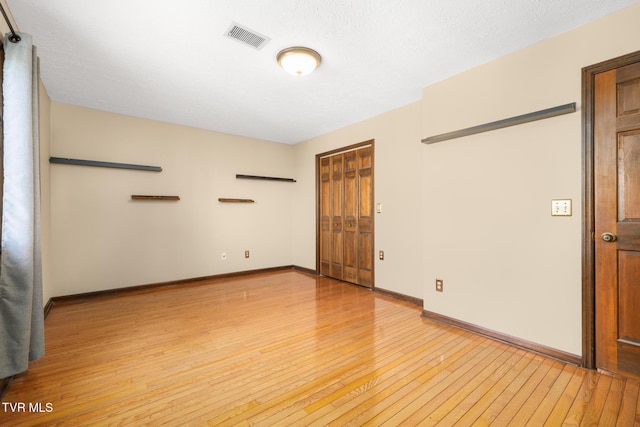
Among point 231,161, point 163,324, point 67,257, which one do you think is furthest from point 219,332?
point 231,161

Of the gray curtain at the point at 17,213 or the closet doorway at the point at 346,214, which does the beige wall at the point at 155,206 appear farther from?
the gray curtain at the point at 17,213

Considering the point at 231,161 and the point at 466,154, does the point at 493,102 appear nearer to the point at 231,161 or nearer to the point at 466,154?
the point at 466,154

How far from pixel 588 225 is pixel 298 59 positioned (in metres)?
2.58

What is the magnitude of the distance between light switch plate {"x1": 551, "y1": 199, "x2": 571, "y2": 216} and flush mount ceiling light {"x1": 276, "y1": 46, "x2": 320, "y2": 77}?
226 centimetres

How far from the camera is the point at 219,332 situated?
8.68 feet

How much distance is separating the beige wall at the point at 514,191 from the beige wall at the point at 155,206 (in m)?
3.16

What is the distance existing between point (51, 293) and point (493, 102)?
5275 mm

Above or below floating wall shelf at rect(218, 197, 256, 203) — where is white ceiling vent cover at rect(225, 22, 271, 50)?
above

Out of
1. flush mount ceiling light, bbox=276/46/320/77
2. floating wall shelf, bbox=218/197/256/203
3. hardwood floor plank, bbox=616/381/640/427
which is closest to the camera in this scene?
hardwood floor plank, bbox=616/381/640/427

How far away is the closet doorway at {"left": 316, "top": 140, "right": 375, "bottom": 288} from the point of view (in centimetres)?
418

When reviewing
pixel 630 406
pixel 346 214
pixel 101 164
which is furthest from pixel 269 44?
pixel 630 406

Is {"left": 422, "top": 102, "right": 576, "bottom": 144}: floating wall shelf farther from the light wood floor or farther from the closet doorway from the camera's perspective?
the light wood floor

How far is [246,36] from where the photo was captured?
2.21 m

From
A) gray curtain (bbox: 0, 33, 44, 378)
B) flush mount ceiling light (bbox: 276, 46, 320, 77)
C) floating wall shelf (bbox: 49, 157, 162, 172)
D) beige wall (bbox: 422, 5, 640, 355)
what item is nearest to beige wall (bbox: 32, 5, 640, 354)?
beige wall (bbox: 422, 5, 640, 355)
